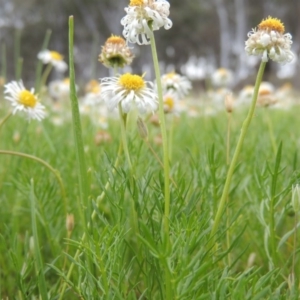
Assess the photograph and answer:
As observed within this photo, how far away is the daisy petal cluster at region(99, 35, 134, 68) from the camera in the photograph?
536mm

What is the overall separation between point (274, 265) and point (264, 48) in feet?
0.74

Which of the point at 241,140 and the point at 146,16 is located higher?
the point at 146,16

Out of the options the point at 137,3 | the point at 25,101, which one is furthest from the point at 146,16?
the point at 25,101

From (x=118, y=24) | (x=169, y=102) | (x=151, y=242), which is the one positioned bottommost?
(x=151, y=242)

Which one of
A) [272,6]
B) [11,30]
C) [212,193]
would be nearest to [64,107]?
[212,193]

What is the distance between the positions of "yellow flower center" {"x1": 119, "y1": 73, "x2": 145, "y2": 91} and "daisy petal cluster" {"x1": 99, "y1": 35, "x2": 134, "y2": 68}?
0.11ft

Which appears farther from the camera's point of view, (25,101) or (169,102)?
(169,102)

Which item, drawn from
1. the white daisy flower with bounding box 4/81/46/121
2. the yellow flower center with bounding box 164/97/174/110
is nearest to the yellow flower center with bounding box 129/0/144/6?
the white daisy flower with bounding box 4/81/46/121

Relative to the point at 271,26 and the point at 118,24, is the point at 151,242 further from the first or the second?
the point at 118,24

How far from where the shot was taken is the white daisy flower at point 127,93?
49 centimetres

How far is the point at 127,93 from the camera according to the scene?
19.8 inches

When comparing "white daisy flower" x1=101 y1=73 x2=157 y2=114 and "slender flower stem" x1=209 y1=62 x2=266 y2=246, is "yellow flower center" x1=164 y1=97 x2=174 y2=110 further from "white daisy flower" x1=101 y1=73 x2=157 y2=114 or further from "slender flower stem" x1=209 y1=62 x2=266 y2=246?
"slender flower stem" x1=209 y1=62 x2=266 y2=246

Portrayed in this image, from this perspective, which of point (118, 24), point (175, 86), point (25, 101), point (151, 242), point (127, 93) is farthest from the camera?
point (118, 24)

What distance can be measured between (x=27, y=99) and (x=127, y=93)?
27 centimetres
